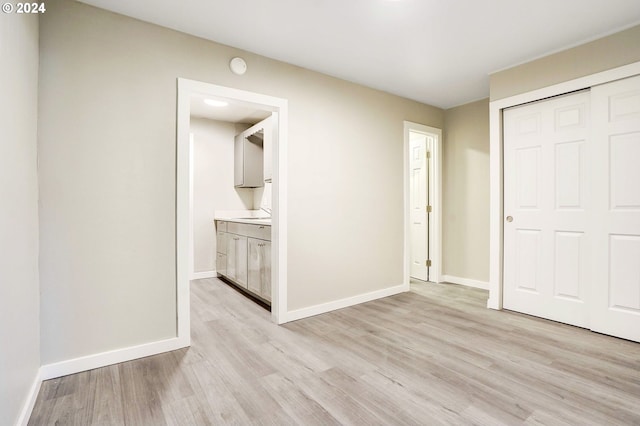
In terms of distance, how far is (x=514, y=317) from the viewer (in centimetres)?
305

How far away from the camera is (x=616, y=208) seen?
2537 millimetres

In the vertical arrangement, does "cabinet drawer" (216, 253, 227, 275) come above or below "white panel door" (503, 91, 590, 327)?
below

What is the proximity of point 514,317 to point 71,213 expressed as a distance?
381 cm

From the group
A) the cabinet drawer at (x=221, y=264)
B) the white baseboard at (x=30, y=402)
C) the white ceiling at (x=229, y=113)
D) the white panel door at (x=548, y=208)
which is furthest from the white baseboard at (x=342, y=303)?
the white ceiling at (x=229, y=113)

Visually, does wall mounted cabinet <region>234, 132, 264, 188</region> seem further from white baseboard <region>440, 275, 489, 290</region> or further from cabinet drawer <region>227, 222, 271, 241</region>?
white baseboard <region>440, 275, 489, 290</region>

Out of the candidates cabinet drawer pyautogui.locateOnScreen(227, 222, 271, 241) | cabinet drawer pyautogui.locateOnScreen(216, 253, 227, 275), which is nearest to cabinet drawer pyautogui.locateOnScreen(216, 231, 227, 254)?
cabinet drawer pyautogui.locateOnScreen(216, 253, 227, 275)

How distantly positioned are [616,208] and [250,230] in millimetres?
3439

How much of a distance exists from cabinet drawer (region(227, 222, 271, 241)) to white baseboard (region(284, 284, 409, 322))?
2.64 ft

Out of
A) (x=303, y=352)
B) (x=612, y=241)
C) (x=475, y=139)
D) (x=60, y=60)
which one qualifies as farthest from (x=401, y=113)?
(x=60, y=60)

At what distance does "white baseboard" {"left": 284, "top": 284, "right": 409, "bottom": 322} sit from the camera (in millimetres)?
3008

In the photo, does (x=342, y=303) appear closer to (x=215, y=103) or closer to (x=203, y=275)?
(x=203, y=275)

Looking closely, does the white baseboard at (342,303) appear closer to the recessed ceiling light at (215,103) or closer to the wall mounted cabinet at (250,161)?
the wall mounted cabinet at (250,161)

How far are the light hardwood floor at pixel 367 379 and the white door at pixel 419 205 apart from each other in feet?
5.84

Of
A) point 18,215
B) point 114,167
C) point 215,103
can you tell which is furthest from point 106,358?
point 215,103
